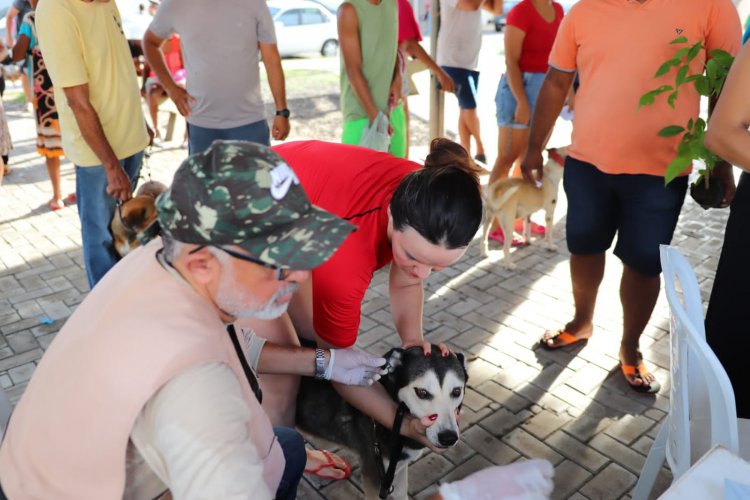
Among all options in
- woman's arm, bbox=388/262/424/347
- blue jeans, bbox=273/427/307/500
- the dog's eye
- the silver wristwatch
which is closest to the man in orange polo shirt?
woman's arm, bbox=388/262/424/347

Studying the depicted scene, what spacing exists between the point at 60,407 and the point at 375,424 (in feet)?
4.47

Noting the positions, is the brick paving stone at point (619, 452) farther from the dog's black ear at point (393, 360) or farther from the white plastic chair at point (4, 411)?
the white plastic chair at point (4, 411)

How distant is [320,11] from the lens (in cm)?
1526

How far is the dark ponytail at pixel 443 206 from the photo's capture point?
1861 mm

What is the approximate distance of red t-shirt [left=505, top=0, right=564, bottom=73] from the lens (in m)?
4.61

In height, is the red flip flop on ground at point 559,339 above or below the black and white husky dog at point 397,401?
below

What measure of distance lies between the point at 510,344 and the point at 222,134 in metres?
2.24

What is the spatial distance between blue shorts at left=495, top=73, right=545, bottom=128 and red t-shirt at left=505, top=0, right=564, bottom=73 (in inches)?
2.6

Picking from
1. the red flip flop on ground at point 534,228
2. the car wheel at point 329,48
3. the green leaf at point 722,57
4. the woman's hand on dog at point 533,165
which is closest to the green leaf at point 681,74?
the green leaf at point 722,57

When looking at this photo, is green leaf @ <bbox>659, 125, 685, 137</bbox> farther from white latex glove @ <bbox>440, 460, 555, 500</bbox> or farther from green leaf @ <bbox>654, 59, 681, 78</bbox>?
white latex glove @ <bbox>440, 460, 555, 500</bbox>

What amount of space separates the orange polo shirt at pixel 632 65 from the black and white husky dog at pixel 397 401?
4.40 feet

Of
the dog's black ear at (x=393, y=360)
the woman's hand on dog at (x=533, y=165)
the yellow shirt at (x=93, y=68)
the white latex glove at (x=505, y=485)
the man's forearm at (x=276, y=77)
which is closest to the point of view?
the white latex glove at (x=505, y=485)

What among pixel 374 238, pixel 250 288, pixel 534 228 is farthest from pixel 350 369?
pixel 534 228

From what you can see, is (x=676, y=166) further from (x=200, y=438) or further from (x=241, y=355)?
(x=200, y=438)
